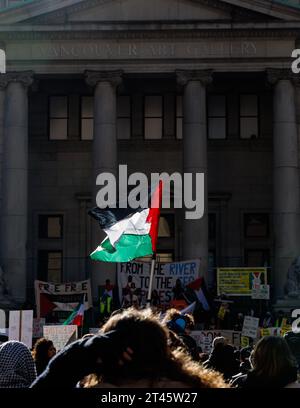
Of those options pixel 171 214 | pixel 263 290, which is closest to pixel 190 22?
pixel 171 214

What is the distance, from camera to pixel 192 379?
18.5 ft

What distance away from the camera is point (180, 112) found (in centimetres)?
4556

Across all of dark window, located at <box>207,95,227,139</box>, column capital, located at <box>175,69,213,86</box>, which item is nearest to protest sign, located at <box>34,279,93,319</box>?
column capital, located at <box>175,69,213,86</box>

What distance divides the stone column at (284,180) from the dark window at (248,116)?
507 cm

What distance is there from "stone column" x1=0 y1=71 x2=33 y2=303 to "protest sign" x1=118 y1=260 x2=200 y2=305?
4.92m

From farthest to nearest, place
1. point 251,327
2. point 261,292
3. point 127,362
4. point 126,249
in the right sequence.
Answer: point 261,292
point 251,327
point 126,249
point 127,362

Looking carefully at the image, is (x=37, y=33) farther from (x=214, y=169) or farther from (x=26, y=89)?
(x=214, y=169)

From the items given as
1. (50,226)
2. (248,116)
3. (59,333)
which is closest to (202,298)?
(50,226)

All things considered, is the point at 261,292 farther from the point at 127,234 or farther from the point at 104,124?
the point at 127,234

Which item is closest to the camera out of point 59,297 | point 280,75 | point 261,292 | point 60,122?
point 261,292

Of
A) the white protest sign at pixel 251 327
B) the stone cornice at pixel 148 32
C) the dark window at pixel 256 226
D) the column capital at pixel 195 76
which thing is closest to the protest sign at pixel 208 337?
the white protest sign at pixel 251 327

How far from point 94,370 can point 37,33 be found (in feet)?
118

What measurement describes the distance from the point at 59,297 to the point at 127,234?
19.9 meters

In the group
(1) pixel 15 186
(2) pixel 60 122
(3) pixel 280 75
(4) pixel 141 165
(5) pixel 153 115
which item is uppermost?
(3) pixel 280 75
